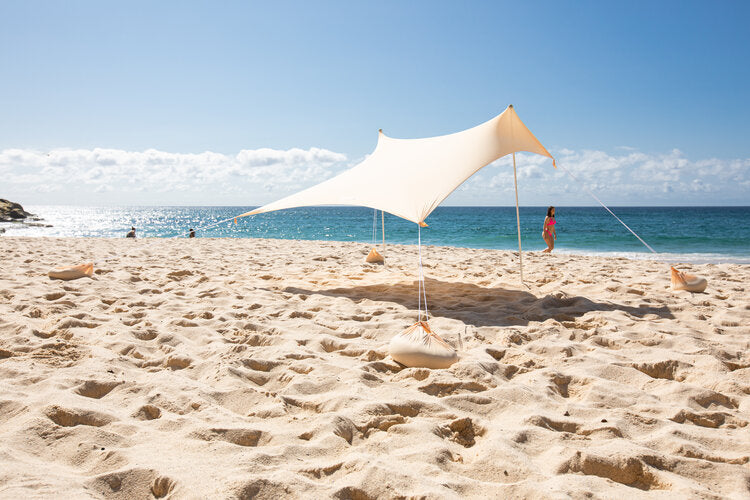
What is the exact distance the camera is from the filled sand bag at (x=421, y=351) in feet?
8.95

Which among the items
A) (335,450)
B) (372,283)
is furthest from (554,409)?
(372,283)

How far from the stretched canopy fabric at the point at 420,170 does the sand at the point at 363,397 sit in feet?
3.69

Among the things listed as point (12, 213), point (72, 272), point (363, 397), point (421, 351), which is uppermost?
point (12, 213)

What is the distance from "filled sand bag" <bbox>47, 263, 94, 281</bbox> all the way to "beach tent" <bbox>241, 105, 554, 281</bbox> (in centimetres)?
215

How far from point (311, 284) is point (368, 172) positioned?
1645 mm

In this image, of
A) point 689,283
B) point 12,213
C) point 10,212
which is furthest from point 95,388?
point 12,213

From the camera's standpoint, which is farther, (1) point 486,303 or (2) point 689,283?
(2) point 689,283

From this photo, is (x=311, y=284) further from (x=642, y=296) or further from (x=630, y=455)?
(x=630, y=455)

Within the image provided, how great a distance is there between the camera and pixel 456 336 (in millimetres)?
3461

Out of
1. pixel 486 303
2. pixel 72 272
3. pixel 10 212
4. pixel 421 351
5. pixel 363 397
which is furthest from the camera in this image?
pixel 10 212

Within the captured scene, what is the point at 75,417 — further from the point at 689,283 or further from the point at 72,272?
the point at 689,283

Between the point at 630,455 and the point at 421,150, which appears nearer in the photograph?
the point at 630,455

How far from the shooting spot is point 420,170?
15.9 ft

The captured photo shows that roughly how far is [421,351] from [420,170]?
261cm
